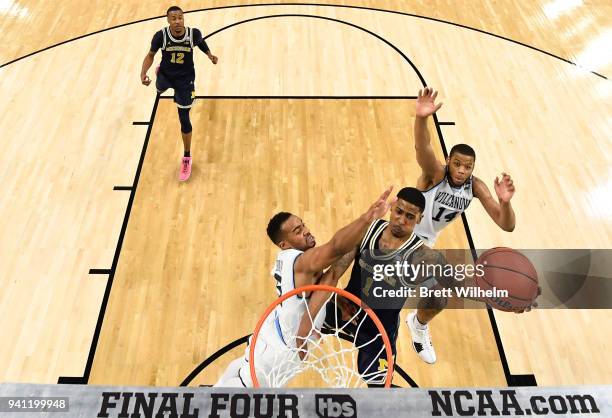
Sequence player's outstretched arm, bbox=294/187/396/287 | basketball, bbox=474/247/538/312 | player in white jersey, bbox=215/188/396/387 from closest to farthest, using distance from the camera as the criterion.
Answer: player's outstretched arm, bbox=294/187/396/287 < player in white jersey, bbox=215/188/396/387 < basketball, bbox=474/247/538/312

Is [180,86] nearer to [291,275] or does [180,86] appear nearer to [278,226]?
[278,226]

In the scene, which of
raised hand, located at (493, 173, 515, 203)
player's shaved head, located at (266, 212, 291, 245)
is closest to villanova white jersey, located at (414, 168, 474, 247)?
raised hand, located at (493, 173, 515, 203)

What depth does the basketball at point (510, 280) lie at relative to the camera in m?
3.34

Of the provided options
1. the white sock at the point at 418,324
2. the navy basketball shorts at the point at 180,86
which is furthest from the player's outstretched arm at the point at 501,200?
the navy basketball shorts at the point at 180,86

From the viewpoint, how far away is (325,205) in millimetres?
4871

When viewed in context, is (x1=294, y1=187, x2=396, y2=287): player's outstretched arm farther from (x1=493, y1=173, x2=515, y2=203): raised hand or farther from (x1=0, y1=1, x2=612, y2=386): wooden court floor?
(x1=0, y1=1, x2=612, y2=386): wooden court floor

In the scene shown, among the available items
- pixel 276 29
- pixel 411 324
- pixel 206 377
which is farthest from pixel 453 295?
pixel 276 29

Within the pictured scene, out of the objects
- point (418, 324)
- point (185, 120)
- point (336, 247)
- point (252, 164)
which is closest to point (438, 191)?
point (418, 324)

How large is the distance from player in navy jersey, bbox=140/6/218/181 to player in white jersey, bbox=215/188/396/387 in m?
2.06

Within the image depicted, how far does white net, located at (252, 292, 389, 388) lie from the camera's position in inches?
122

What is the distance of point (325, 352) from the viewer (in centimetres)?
360

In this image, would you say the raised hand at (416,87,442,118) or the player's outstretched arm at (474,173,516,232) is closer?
the player's outstretched arm at (474,173,516,232)

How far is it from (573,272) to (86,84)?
18.1ft

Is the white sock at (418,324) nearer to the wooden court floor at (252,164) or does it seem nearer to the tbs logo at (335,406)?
the wooden court floor at (252,164)
